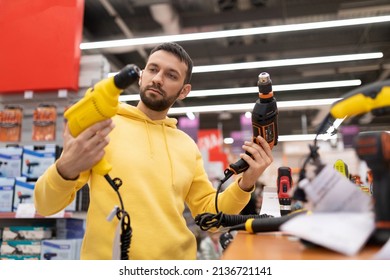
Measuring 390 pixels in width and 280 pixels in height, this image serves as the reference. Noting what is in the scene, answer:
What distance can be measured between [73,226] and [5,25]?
1438 millimetres

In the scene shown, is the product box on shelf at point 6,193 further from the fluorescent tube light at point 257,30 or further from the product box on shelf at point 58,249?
the fluorescent tube light at point 257,30

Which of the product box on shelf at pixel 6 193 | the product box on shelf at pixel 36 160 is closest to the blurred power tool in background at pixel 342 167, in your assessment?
Answer: the product box on shelf at pixel 36 160

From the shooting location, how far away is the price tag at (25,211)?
2.01 meters

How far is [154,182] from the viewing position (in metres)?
1.01

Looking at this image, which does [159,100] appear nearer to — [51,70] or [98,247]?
[98,247]

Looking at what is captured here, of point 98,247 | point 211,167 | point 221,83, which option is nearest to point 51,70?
point 98,247

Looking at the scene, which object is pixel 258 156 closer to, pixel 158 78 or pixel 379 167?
pixel 158 78

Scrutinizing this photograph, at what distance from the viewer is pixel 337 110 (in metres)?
0.53

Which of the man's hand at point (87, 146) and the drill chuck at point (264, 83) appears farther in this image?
the drill chuck at point (264, 83)

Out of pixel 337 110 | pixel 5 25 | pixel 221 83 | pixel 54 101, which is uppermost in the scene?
pixel 221 83

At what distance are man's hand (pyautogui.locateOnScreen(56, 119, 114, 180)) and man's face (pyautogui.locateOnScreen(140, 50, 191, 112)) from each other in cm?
42

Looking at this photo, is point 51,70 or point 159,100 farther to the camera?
point 51,70

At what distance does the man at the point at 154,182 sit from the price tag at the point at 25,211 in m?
1.20

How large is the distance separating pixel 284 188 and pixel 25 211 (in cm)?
160
